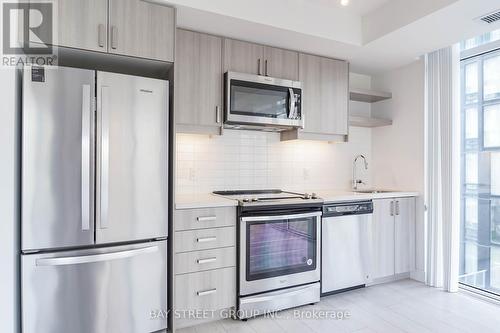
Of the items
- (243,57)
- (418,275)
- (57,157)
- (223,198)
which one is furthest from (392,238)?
(57,157)

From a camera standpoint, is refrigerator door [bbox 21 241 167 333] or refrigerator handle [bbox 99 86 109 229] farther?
refrigerator handle [bbox 99 86 109 229]

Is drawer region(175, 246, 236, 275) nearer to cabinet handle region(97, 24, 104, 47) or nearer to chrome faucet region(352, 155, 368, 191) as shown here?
cabinet handle region(97, 24, 104, 47)

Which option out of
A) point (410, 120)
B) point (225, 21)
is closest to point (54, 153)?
point (225, 21)

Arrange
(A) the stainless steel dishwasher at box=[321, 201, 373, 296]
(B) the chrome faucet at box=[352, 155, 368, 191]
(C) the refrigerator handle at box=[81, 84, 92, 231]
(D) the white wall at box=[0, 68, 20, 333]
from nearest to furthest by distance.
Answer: (D) the white wall at box=[0, 68, 20, 333]
(C) the refrigerator handle at box=[81, 84, 92, 231]
(A) the stainless steel dishwasher at box=[321, 201, 373, 296]
(B) the chrome faucet at box=[352, 155, 368, 191]

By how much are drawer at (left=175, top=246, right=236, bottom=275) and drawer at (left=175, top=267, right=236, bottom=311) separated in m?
0.04

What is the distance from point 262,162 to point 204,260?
1.35 metres

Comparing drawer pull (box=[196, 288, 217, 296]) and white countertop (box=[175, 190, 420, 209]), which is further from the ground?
white countertop (box=[175, 190, 420, 209])

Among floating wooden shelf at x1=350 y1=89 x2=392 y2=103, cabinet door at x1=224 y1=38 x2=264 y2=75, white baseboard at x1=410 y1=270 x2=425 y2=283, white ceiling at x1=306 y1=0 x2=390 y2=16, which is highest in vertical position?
white ceiling at x1=306 y1=0 x2=390 y2=16

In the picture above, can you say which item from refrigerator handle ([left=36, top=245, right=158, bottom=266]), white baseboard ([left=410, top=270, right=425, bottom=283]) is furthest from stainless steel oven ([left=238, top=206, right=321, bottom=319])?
white baseboard ([left=410, top=270, right=425, bottom=283])

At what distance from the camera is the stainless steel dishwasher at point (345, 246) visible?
9.39ft

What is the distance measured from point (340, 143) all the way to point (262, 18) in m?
1.94

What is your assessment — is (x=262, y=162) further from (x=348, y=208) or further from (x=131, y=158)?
(x=131, y=158)

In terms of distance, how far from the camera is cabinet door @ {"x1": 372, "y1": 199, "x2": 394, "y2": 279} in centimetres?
320

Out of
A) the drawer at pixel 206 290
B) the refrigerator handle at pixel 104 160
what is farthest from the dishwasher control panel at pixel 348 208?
the refrigerator handle at pixel 104 160
